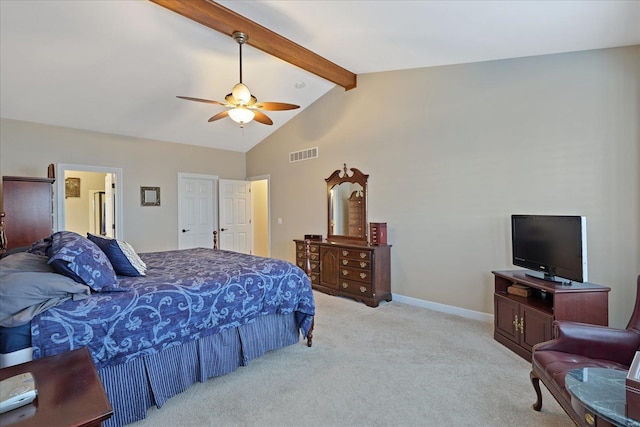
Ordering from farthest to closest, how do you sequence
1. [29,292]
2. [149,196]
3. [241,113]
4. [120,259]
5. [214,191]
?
[214,191] → [149,196] → [241,113] → [120,259] → [29,292]

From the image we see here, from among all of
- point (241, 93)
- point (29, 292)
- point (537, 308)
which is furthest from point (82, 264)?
point (537, 308)

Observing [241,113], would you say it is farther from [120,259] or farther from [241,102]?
[120,259]

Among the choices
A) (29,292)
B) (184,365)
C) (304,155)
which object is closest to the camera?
(29,292)

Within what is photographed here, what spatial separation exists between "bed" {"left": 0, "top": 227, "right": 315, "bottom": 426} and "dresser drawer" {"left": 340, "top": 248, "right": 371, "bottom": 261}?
161 cm

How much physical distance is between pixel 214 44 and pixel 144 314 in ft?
10.7

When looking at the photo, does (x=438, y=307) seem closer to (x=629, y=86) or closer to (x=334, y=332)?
(x=334, y=332)

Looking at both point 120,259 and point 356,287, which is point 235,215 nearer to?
point 356,287

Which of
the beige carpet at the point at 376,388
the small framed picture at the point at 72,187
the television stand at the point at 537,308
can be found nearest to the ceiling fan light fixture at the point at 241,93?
the beige carpet at the point at 376,388

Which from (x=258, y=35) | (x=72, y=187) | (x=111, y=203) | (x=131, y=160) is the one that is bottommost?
(x=111, y=203)

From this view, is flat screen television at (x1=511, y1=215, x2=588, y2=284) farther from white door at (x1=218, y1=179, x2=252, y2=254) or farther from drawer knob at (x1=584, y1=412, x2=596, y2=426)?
white door at (x1=218, y1=179, x2=252, y2=254)

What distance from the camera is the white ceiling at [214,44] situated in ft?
8.96

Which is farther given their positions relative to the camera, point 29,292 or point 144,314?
point 144,314

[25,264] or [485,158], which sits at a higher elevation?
[485,158]

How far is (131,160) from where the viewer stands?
5562 mm
